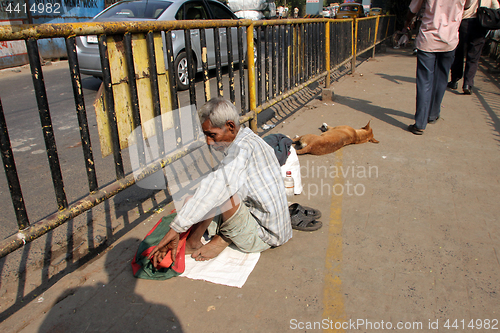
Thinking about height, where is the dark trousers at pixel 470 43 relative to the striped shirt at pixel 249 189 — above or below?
above

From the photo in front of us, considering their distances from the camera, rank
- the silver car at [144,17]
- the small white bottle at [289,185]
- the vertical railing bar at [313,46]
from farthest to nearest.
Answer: the silver car at [144,17] < the vertical railing bar at [313,46] < the small white bottle at [289,185]

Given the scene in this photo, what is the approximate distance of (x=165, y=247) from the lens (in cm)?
223

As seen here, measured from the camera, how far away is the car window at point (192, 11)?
7363mm

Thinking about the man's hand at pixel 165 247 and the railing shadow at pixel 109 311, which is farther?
the man's hand at pixel 165 247

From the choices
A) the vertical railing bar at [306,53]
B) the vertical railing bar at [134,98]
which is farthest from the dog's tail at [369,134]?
the vertical railing bar at [134,98]

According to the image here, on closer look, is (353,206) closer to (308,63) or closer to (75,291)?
(75,291)

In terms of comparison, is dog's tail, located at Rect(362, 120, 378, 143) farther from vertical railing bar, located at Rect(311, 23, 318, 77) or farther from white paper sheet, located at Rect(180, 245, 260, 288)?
white paper sheet, located at Rect(180, 245, 260, 288)

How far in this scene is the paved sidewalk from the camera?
206cm

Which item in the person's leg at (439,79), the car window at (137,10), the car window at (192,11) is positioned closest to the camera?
the person's leg at (439,79)

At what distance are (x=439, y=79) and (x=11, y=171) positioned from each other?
5.44m

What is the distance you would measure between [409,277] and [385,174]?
5.76 ft

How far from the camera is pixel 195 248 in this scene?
2670mm

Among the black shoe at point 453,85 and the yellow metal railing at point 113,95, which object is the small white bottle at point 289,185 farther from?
the black shoe at point 453,85

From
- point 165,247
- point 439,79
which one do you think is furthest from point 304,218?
point 439,79
